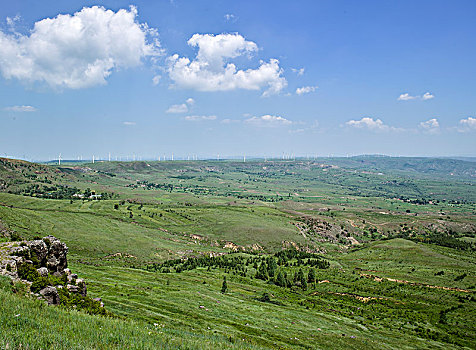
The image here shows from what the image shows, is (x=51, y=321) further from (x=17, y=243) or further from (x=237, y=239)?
(x=237, y=239)

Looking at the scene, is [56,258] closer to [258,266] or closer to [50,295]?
[50,295]

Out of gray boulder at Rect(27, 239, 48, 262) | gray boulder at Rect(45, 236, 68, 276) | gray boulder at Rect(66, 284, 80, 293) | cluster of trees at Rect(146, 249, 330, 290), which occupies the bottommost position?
cluster of trees at Rect(146, 249, 330, 290)

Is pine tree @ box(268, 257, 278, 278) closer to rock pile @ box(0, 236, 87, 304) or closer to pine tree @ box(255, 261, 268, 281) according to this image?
pine tree @ box(255, 261, 268, 281)

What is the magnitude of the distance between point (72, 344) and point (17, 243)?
24.7 meters

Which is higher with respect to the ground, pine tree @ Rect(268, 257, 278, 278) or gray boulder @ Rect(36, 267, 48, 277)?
gray boulder @ Rect(36, 267, 48, 277)

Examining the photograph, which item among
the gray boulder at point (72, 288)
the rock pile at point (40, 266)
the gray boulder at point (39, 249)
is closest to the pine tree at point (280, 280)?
the rock pile at point (40, 266)

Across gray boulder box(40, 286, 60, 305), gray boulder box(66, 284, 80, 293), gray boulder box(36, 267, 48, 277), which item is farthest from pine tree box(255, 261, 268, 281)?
gray boulder box(40, 286, 60, 305)

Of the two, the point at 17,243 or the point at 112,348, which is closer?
the point at 112,348

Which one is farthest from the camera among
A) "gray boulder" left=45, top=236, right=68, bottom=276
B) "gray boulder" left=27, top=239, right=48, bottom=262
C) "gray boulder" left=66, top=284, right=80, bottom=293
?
"gray boulder" left=45, top=236, right=68, bottom=276

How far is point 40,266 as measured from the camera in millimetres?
34438

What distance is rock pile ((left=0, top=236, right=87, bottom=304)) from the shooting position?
28125mm

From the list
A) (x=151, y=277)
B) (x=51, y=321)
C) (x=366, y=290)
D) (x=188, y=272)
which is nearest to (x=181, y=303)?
(x=151, y=277)

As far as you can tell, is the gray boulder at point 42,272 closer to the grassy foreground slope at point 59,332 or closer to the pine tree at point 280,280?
the grassy foreground slope at point 59,332

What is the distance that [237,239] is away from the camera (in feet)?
614
